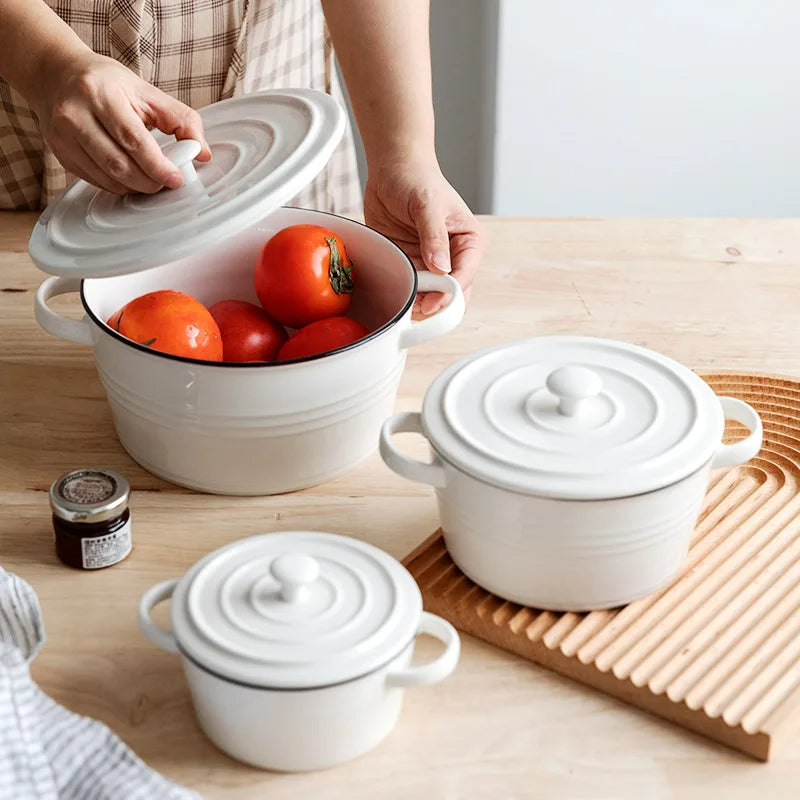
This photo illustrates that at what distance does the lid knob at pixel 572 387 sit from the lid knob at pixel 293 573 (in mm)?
206

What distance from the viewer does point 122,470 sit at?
3.12 feet

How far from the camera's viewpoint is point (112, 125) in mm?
913

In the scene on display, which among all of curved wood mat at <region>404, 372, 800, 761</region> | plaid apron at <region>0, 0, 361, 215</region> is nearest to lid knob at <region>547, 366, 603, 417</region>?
curved wood mat at <region>404, 372, 800, 761</region>

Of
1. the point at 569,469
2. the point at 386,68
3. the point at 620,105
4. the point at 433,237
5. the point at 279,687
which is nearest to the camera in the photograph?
the point at 279,687

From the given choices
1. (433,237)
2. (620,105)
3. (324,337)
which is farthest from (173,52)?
(620,105)

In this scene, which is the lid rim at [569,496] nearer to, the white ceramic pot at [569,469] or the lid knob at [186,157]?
the white ceramic pot at [569,469]

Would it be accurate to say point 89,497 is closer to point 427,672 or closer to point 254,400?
point 254,400

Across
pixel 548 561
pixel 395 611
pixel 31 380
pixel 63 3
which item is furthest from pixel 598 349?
pixel 63 3

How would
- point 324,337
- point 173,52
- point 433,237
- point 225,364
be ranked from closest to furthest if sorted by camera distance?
point 225,364 → point 324,337 → point 433,237 → point 173,52

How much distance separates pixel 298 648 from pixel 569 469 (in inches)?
8.1

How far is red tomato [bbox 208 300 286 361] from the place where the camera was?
956mm

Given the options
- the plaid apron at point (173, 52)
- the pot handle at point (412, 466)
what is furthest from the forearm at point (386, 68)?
the pot handle at point (412, 466)

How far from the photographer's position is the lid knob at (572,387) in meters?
0.74

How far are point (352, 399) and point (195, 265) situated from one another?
0.91 ft
